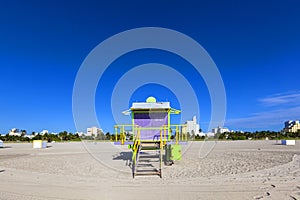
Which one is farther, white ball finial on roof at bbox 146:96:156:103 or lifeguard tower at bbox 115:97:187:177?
white ball finial on roof at bbox 146:96:156:103

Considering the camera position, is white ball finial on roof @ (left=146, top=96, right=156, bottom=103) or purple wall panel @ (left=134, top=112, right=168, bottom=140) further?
white ball finial on roof @ (left=146, top=96, right=156, bottom=103)

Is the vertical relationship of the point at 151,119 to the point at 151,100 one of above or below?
below

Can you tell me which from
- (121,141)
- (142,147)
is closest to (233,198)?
(142,147)

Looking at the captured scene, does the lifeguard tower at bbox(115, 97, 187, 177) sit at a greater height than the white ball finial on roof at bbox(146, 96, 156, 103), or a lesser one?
lesser

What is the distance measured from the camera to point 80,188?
815 cm

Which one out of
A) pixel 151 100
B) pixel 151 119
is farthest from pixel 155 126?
pixel 151 100

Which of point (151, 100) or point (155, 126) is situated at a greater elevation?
point (151, 100)

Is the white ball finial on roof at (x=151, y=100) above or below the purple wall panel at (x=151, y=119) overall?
above

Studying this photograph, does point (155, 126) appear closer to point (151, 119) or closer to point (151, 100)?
point (151, 119)

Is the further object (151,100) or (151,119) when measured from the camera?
(151,100)

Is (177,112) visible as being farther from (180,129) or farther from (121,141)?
(121,141)

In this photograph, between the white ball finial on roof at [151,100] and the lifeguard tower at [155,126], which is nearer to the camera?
the lifeguard tower at [155,126]

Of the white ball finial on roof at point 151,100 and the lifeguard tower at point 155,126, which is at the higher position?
the white ball finial on roof at point 151,100

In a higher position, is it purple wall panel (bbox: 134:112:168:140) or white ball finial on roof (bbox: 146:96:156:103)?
white ball finial on roof (bbox: 146:96:156:103)
